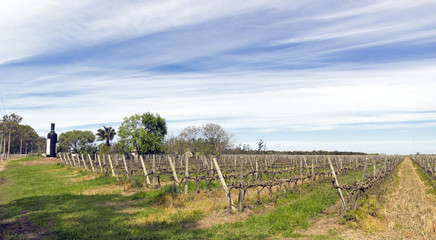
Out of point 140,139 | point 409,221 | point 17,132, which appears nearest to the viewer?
point 409,221

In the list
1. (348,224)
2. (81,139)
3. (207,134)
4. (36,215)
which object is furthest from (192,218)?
(81,139)

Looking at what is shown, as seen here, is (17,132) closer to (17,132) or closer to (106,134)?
(17,132)

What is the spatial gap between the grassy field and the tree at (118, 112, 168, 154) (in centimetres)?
4513

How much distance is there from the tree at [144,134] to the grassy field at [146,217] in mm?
45135

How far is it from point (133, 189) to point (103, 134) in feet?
221

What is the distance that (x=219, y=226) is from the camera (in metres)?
9.66

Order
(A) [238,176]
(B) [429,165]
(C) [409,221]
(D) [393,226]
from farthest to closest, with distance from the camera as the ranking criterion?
(B) [429,165] < (A) [238,176] < (C) [409,221] < (D) [393,226]

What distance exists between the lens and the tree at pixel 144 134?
6116 cm

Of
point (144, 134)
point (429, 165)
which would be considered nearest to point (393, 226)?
point (429, 165)

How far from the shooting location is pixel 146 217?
10891 mm

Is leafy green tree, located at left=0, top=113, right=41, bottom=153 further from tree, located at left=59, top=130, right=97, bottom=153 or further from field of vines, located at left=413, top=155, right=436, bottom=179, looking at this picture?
field of vines, located at left=413, top=155, right=436, bottom=179

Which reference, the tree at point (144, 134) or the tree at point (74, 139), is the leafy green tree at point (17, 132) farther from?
the tree at point (144, 134)

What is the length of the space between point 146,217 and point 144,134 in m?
51.6

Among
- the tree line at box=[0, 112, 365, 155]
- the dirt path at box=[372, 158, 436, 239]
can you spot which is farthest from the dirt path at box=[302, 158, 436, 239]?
the tree line at box=[0, 112, 365, 155]
